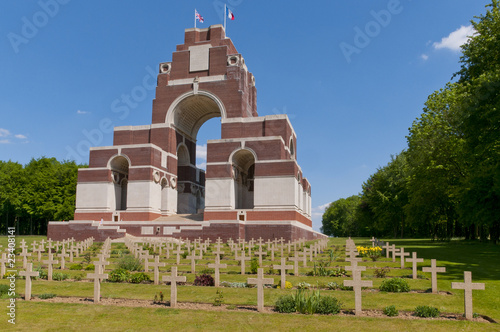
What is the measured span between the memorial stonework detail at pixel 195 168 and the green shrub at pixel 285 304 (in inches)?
966

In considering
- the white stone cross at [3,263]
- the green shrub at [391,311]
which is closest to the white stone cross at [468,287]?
the green shrub at [391,311]

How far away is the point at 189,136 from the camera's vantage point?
168ft

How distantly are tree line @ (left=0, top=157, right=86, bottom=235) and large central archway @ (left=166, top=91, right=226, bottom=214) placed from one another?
16.2 m

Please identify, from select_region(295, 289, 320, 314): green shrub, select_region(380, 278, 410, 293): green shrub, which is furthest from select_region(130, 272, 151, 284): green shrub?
select_region(380, 278, 410, 293): green shrub

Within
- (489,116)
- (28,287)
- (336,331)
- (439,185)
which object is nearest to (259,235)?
(439,185)

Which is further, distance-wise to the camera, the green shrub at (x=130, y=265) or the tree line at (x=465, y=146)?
the tree line at (x=465, y=146)

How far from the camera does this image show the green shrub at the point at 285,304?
928 cm

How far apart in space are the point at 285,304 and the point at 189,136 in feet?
141

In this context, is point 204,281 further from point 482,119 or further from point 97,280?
point 482,119

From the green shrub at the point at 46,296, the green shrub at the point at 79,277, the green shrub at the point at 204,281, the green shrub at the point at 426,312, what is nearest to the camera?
the green shrub at the point at 426,312

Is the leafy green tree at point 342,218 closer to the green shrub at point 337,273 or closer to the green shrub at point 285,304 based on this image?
the green shrub at point 337,273

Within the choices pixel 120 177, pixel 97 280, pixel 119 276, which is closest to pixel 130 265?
pixel 119 276

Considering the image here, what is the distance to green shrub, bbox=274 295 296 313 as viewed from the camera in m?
9.28

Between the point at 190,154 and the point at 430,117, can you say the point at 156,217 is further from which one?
the point at 430,117
